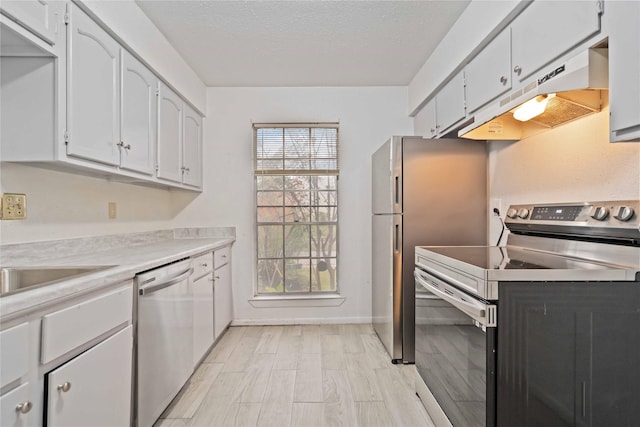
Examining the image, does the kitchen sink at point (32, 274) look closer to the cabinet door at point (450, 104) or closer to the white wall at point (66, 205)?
the white wall at point (66, 205)

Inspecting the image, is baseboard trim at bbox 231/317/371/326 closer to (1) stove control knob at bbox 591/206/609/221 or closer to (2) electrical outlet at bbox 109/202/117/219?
(2) electrical outlet at bbox 109/202/117/219

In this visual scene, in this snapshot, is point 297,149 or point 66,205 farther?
point 297,149

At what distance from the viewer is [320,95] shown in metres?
3.53

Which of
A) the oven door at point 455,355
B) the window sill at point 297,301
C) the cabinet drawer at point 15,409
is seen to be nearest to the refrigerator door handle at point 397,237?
the oven door at point 455,355

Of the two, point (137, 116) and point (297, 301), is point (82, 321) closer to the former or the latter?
point (137, 116)

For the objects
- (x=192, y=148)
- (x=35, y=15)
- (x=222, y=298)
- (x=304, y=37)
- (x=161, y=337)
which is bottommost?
(x=222, y=298)

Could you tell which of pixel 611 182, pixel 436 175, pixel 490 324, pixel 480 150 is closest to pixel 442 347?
pixel 490 324

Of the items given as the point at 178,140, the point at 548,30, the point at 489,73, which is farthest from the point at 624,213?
the point at 178,140

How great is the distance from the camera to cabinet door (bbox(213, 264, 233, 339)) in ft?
9.40

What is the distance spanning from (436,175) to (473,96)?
0.59 metres

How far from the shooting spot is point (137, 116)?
215 centimetres

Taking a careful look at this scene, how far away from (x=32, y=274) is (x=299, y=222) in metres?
2.31

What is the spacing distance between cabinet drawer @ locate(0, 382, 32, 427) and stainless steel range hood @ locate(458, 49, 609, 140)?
2.02 metres

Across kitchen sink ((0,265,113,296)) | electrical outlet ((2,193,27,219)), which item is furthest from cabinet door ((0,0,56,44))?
kitchen sink ((0,265,113,296))
